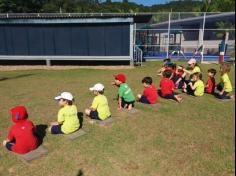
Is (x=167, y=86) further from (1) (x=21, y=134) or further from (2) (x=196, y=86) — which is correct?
(1) (x=21, y=134)

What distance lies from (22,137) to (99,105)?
2.02 m

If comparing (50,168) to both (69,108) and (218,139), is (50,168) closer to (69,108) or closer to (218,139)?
(69,108)

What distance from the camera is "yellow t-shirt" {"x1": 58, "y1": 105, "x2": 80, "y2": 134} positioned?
4.99 meters

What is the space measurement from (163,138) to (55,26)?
12031 mm

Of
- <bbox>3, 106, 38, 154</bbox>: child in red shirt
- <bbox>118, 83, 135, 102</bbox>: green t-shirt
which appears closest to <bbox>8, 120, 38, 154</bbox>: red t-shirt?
<bbox>3, 106, 38, 154</bbox>: child in red shirt

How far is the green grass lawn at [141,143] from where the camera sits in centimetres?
398

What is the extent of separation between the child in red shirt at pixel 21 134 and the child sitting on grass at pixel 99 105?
1.76 metres

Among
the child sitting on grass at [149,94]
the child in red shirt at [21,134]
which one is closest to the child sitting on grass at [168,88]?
the child sitting on grass at [149,94]

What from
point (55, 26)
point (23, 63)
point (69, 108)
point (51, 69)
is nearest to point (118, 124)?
point (69, 108)

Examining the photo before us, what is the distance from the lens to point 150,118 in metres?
6.24

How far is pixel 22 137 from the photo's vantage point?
439 cm

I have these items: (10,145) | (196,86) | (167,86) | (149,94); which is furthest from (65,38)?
(10,145)

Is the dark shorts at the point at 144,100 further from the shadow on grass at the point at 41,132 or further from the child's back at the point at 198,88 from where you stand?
the shadow on grass at the point at 41,132

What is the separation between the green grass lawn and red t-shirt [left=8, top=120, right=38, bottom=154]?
0.20m
